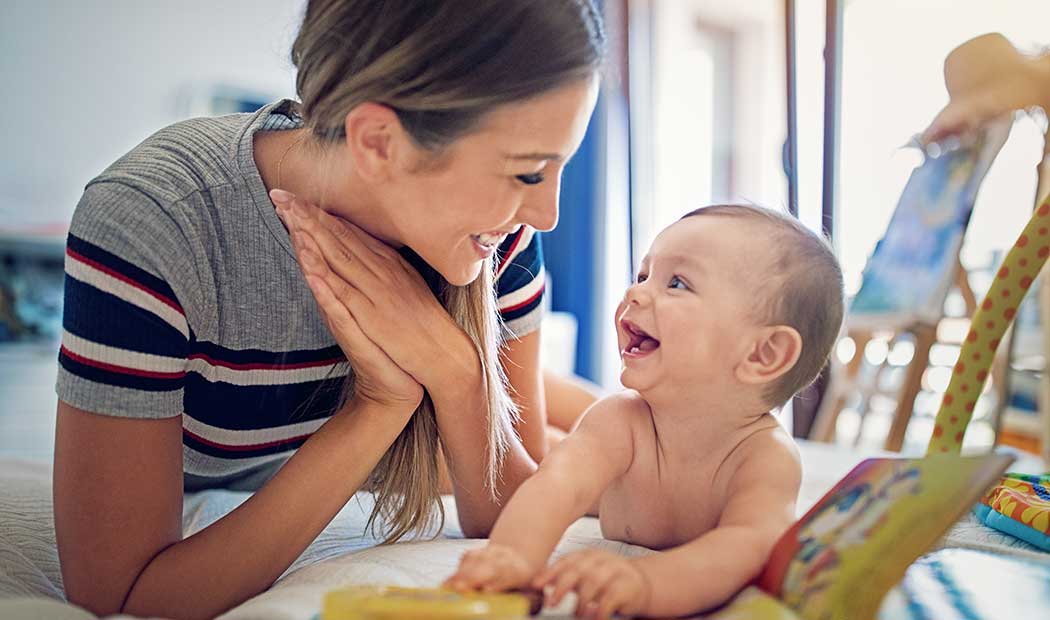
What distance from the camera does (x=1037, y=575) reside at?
2.66ft

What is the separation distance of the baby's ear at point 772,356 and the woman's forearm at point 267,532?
394 mm

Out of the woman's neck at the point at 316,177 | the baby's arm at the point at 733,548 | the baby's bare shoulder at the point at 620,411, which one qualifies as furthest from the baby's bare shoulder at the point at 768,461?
the woman's neck at the point at 316,177

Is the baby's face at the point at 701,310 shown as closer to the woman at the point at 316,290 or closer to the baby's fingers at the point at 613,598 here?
the woman at the point at 316,290

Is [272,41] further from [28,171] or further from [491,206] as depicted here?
[491,206]

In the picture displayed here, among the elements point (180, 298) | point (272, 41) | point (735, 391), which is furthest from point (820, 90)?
point (180, 298)

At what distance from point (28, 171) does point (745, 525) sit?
293cm

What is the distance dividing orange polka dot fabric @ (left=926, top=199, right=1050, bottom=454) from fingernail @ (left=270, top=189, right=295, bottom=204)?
2.73 ft

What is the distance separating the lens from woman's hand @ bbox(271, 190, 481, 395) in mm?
918

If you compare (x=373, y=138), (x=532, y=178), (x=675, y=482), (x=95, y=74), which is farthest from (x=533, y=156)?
(x=95, y=74)

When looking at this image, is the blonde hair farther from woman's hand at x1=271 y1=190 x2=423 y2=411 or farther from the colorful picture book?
the colorful picture book

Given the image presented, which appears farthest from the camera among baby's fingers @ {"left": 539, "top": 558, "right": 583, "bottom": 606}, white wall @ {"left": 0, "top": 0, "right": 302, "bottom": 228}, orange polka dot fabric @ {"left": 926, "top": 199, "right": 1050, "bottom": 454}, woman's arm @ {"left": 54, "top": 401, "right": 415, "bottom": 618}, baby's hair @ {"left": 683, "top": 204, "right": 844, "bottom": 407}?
white wall @ {"left": 0, "top": 0, "right": 302, "bottom": 228}

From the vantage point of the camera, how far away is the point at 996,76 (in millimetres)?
1124

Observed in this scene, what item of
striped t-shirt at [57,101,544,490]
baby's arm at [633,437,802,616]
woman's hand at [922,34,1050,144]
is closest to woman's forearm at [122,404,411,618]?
striped t-shirt at [57,101,544,490]

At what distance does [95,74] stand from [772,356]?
9.55ft
